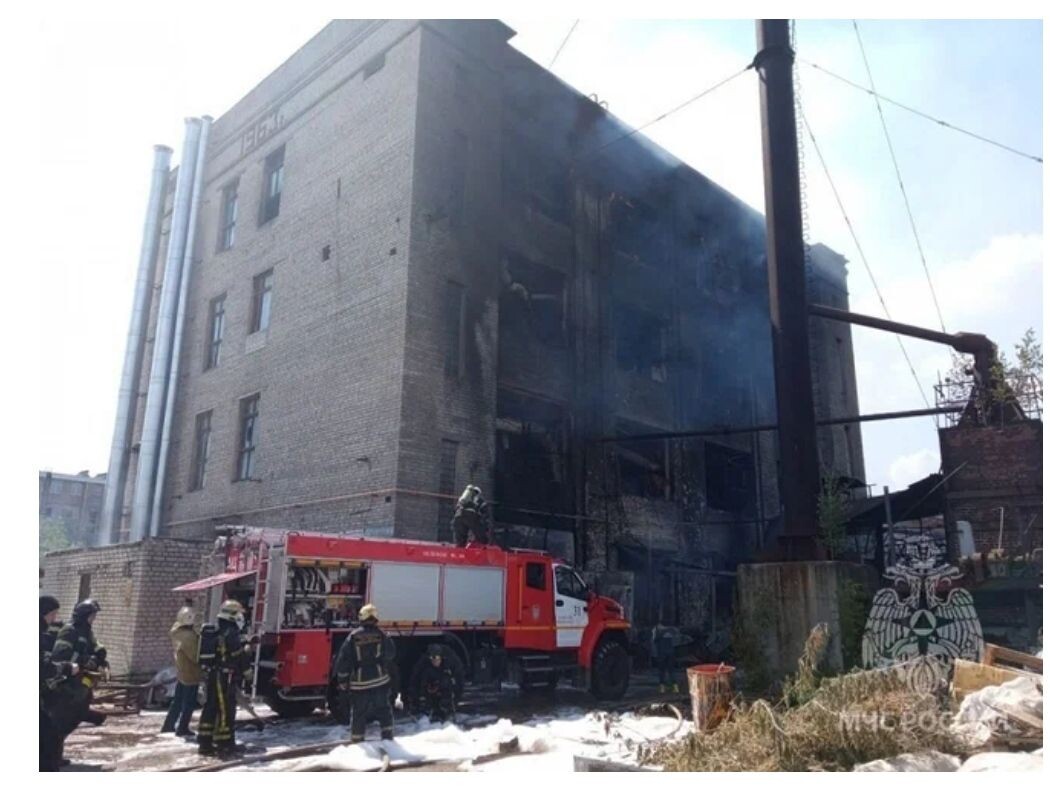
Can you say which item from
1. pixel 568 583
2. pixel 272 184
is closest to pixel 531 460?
pixel 568 583

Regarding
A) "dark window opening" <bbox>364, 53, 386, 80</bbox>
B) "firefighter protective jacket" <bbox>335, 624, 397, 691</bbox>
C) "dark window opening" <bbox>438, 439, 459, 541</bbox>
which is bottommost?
"firefighter protective jacket" <bbox>335, 624, 397, 691</bbox>

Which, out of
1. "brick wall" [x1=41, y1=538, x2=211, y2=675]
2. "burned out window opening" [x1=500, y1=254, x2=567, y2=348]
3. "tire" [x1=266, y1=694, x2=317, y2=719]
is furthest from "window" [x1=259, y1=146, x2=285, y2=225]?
"tire" [x1=266, y1=694, x2=317, y2=719]

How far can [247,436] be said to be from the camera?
63.6 feet

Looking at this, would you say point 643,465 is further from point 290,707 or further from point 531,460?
point 290,707

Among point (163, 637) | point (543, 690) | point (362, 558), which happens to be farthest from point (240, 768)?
point (163, 637)

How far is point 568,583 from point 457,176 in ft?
31.6

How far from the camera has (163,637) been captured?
45.7ft

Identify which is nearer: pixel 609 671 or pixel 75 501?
pixel 609 671

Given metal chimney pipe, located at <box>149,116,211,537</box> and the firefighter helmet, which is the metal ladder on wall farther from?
metal chimney pipe, located at <box>149,116,211,537</box>

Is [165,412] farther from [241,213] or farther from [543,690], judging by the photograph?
[543,690]

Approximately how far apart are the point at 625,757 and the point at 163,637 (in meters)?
10.0

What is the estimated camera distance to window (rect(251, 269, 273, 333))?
19.9 meters

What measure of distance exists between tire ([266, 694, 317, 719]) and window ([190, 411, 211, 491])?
1164cm

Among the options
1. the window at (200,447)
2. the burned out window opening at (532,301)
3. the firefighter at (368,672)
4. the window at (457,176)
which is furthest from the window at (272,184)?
the firefighter at (368,672)
